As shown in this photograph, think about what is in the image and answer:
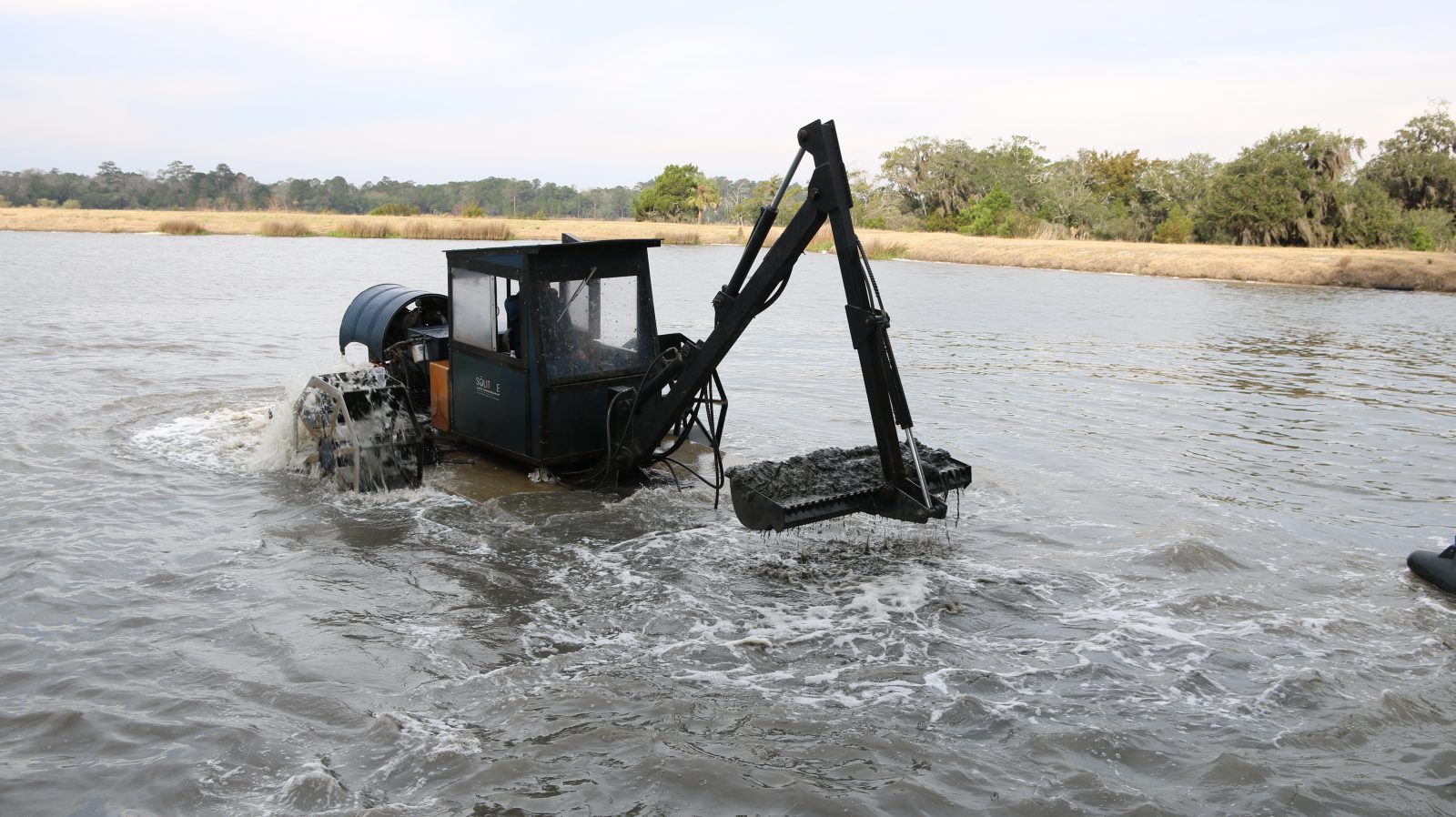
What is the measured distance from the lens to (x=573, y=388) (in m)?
9.06

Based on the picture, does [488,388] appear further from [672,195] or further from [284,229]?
[672,195]

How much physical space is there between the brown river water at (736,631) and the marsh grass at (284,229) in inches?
1950

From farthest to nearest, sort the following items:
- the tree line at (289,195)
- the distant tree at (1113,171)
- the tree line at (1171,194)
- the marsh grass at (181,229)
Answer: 1. the tree line at (289,195)
2. the distant tree at (1113,171)
3. the marsh grass at (181,229)
4. the tree line at (1171,194)

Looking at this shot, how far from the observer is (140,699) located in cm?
551

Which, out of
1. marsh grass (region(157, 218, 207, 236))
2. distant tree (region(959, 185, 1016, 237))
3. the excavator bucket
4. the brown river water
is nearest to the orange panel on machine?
the brown river water

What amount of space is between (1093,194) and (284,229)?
52.2 metres

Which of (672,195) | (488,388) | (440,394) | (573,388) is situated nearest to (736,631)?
(573,388)

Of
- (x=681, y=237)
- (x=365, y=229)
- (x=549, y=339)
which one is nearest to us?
(x=549, y=339)

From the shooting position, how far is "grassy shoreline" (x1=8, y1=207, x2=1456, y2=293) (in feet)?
134

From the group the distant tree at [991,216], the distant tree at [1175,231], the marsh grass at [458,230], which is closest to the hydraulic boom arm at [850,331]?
the marsh grass at [458,230]

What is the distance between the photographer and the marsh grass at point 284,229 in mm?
60125

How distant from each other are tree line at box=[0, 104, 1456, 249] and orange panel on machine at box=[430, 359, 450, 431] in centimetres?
4983

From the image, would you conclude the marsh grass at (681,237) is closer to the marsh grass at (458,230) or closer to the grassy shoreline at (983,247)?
the grassy shoreline at (983,247)

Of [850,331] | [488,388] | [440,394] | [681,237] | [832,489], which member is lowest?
[832,489]
